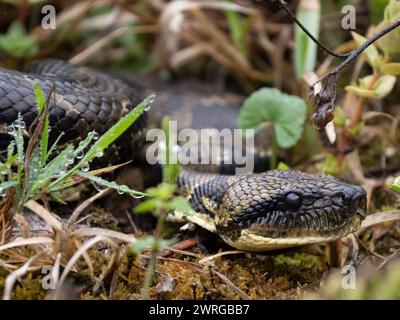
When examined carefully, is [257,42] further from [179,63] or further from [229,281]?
[229,281]

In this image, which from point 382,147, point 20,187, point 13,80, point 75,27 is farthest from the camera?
point 75,27

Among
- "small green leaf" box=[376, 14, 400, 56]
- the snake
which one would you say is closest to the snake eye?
the snake
